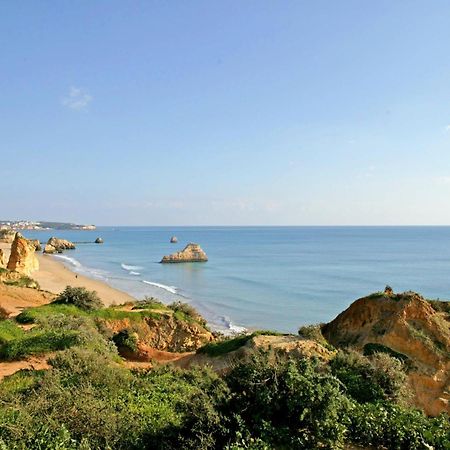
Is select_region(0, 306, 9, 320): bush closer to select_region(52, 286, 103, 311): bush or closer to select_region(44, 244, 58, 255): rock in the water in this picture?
select_region(52, 286, 103, 311): bush

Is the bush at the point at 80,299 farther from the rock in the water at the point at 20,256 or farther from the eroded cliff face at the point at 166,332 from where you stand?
the rock in the water at the point at 20,256

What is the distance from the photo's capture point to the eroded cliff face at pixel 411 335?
1641 centimetres

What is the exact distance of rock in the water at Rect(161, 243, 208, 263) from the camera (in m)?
84.6

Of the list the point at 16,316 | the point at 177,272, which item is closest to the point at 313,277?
the point at 177,272

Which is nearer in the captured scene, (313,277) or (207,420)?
(207,420)

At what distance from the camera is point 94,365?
918 cm

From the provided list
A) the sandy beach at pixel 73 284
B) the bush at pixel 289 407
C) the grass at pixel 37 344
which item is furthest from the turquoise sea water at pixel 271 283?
the bush at pixel 289 407

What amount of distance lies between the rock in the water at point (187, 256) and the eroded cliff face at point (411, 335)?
65.2 meters

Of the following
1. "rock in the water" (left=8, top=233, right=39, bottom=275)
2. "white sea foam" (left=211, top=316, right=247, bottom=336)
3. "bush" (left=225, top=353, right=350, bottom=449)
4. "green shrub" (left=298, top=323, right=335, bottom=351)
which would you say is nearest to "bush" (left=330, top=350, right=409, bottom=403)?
"bush" (left=225, top=353, right=350, bottom=449)

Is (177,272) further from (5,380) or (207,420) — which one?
(207,420)

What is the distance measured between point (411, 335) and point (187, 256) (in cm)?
7007

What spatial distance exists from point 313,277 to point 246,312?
24.6m

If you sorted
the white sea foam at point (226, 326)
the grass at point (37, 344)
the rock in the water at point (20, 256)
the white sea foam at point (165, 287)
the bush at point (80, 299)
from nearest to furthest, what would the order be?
the grass at point (37, 344) < the bush at point (80, 299) < the white sea foam at point (226, 326) < the rock in the water at point (20, 256) < the white sea foam at point (165, 287)

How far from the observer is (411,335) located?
17.9m
